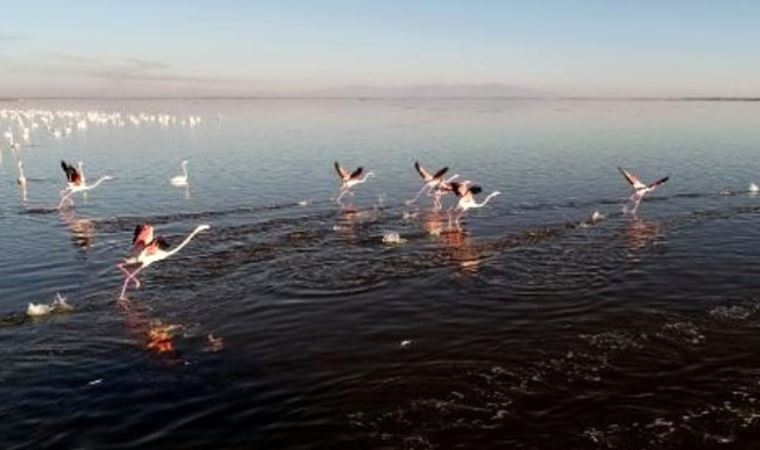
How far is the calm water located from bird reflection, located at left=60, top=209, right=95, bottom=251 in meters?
0.20

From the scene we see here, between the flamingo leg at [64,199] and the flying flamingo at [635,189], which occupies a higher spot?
the flying flamingo at [635,189]

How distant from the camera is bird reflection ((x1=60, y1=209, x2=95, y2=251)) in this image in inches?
1219

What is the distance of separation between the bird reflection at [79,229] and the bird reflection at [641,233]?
65.8 ft

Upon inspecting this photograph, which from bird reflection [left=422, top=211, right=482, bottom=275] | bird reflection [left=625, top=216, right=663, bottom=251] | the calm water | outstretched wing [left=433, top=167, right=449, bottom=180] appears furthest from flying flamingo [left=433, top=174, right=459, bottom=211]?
bird reflection [left=625, top=216, right=663, bottom=251]

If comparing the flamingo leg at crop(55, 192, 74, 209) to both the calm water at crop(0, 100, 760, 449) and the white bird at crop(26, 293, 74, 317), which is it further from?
the white bird at crop(26, 293, 74, 317)

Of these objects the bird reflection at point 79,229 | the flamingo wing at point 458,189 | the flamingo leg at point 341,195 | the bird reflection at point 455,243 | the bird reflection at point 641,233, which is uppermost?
the flamingo wing at point 458,189

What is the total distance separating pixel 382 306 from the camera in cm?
2142

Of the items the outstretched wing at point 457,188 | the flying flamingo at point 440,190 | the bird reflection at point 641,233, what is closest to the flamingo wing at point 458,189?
the outstretched wing at point 457,188

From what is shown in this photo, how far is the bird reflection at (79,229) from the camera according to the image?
30969 millimetres

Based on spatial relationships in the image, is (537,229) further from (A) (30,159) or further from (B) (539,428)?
(A) (30,159)

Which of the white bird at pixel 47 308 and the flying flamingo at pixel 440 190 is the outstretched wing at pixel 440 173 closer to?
the flying flamingo at pixel 440 190

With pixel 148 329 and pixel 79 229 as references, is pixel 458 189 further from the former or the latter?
pixel 148 329

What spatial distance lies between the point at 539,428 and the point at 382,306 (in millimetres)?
8074

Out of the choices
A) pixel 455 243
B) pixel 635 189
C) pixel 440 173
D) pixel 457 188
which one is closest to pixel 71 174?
pixel 440 173
